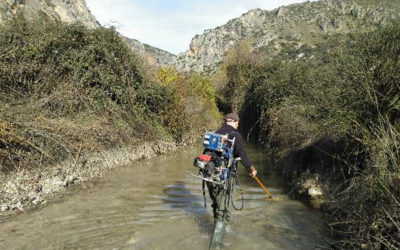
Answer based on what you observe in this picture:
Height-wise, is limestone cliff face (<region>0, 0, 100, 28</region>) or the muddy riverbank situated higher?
limestone cliff face (<region>0, 0, 100, 28</region>)

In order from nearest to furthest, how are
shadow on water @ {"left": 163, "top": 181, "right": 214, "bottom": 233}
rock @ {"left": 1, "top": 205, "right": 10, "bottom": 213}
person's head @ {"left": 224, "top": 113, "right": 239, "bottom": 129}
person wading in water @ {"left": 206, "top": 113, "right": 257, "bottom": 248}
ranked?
person wading in water @ {"left": 206, "top": 113, "right": 257, "bottom": 248} < person's head @ {"left": 224, "top": 113, "right": 239, "bottom": 129} < rock @ {"left": 1, "top": 205, "right": 10, "bottom": 213} < shadow on water @ {"left": 163, "top": 181, "right": 214, "bottom": 233}

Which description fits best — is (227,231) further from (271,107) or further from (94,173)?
(271,107)

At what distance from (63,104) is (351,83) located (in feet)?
30.4

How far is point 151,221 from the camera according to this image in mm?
8219

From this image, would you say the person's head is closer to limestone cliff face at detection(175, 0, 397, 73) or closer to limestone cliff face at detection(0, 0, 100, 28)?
limestone cliff face at detection(0, 0, 100, 28)

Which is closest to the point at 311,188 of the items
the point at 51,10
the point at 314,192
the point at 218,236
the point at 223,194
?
the point at 314,192

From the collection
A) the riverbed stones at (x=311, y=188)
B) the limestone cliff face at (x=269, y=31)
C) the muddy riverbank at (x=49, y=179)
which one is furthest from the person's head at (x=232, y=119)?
the limestone cliff face at (x=269, y=31)

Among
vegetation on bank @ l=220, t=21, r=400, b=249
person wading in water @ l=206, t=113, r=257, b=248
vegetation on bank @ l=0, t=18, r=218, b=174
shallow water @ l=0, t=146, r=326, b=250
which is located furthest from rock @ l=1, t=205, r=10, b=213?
vegetation on bank @ l=220, t=21, r=400, b=249

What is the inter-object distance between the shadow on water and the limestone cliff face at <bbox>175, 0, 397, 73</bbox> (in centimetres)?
6591

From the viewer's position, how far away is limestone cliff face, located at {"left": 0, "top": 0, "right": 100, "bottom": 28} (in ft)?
73.0

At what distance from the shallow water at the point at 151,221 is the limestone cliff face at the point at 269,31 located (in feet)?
219

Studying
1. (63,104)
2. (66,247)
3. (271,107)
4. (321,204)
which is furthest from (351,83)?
(271,107)

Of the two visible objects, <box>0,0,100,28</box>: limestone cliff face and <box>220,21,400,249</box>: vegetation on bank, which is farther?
<box>0,0,100,28</box>: limestone cliff face

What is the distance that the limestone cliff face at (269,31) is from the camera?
305ft
